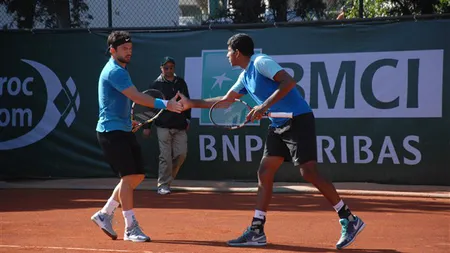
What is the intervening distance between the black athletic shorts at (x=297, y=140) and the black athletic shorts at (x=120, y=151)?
1150mm

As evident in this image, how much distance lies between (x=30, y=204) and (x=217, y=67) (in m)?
3.49

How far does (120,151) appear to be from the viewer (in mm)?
6953

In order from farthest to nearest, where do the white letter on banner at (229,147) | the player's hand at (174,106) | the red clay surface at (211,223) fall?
the white letter on banner at (229,147), the player's hand at (174,106), the red clay surface at (211,223)

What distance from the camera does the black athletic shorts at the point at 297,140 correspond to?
6703 millimetres

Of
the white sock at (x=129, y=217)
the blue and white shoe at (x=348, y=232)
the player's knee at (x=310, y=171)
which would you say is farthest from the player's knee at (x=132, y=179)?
the blue and white shoe at (x=348, y=232)

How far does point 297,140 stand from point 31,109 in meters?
7.23

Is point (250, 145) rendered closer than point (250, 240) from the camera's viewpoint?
No

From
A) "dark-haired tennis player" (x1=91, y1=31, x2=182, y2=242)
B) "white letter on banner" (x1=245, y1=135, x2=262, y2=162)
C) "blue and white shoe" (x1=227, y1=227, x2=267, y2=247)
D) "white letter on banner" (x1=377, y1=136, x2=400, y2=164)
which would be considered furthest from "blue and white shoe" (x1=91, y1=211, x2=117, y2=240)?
"white letter on banner" (x1=377, y1=136, x2=400, y2=164)

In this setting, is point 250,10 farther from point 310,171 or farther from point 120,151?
point 310,171

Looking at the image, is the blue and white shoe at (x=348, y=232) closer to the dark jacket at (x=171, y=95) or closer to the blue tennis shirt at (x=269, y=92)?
the blue tennis shirt at (x=269, y=92)

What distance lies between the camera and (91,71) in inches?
504

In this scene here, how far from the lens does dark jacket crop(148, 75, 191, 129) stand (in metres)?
11.0

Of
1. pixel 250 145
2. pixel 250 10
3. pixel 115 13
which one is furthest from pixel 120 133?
pixel 115 13

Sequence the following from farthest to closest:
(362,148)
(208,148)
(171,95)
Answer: (208,148)
(362,148)
(171,95)
